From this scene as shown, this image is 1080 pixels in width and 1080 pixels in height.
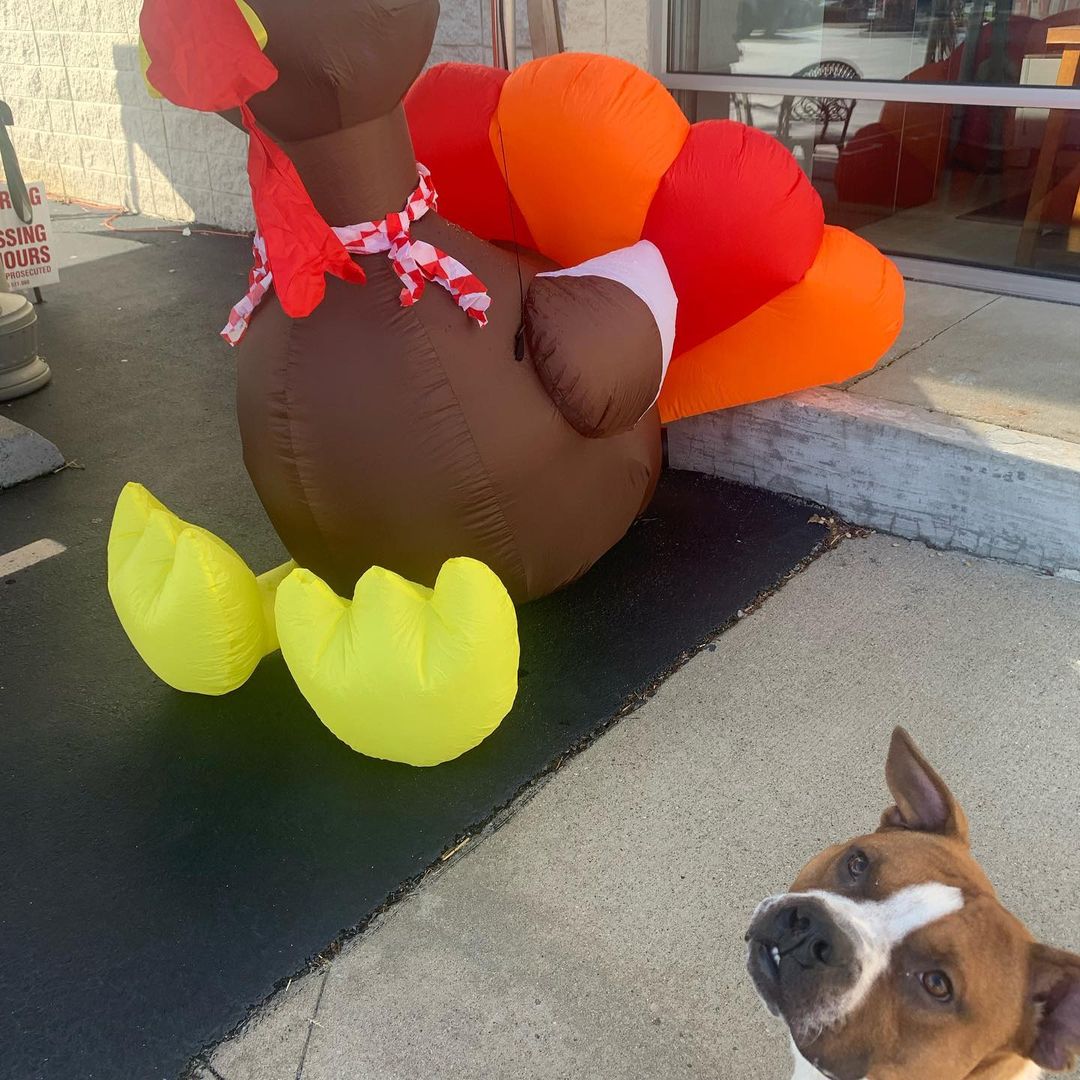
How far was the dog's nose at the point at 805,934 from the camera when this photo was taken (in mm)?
1411

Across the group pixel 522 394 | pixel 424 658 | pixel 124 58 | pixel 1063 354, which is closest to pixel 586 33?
pixel 1063 354

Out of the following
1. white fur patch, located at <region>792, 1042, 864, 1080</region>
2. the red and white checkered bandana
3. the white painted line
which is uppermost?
the red and white checkered bandana

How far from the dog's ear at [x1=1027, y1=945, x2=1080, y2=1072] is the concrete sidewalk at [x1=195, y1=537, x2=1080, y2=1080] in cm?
62

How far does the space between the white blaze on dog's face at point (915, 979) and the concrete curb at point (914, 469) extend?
1910mm

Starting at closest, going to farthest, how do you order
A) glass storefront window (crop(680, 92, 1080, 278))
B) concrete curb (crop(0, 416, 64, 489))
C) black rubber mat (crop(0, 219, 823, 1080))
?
black rubber mat (crop(0, 219, 823, 1080)) → concrete curb (crop(0, 416, 64, 489)) → glass storefront window (crop(680, 92, 1080, 278))

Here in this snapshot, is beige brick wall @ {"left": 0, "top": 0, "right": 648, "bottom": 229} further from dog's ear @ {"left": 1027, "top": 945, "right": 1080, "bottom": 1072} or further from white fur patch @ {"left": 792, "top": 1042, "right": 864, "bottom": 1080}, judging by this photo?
dog's ear @ {"left": 1027, "top": 945, "right": 1080, "bottom": 1072}

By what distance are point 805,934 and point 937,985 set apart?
0.18 m

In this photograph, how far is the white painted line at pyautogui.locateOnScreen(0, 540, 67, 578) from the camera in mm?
3602

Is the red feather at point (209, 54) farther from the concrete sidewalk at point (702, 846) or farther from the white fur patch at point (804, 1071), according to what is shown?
the white fur patch at point (804, 1071)

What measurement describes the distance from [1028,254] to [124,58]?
23.1ft

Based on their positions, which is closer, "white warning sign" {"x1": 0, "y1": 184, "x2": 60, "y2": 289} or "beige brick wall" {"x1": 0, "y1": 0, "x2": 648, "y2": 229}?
"white warning sign" {"x1": 0, "y1": 184, "x2": 60, "y2": 289}

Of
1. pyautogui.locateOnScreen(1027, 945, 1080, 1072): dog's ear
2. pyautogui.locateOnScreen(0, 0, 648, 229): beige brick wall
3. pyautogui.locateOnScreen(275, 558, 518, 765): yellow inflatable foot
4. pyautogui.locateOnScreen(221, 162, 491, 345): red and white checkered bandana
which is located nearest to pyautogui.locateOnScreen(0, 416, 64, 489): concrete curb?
pyautogui.locateOnScreen(221, 162, 491, 345): red and white checkered bandana

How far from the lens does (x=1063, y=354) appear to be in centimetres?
383

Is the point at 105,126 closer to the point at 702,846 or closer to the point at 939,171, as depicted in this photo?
the point at 939,171
